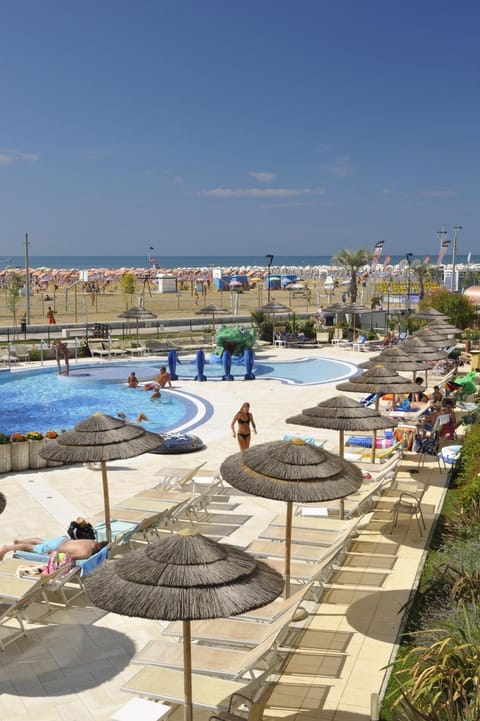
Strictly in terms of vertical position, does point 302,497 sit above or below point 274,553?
above

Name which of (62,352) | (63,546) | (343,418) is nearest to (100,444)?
(63,546)

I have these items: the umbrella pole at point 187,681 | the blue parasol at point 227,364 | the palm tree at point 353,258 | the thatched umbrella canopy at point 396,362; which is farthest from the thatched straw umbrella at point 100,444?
the palm tree at point 353,258

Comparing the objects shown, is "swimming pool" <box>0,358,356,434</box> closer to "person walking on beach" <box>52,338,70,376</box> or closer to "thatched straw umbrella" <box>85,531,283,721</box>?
"person walking on beach" <box>52,338,70,376</box>

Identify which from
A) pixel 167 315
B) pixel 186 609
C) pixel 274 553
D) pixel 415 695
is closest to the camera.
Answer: pixel 186 609

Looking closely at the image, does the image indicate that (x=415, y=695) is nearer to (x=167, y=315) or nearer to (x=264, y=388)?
(x=264, y=388)

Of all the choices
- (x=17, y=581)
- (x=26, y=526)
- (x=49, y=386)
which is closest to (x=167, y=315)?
(x=49, y=386)

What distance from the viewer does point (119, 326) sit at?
39469 mm

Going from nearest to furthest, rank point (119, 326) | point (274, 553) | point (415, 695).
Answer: point (415, 695) → point (274, 553) → point (119, 326)

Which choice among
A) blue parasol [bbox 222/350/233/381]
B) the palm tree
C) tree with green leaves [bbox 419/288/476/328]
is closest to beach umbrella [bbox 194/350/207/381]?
blue parasol [bbox 222/350/233/381]

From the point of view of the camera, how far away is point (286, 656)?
22.8ft

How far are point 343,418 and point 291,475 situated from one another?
9.48ft

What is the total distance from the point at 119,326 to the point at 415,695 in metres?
35.2

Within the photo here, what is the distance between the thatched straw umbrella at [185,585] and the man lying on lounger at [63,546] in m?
3.04

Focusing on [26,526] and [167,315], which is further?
[167,315]
